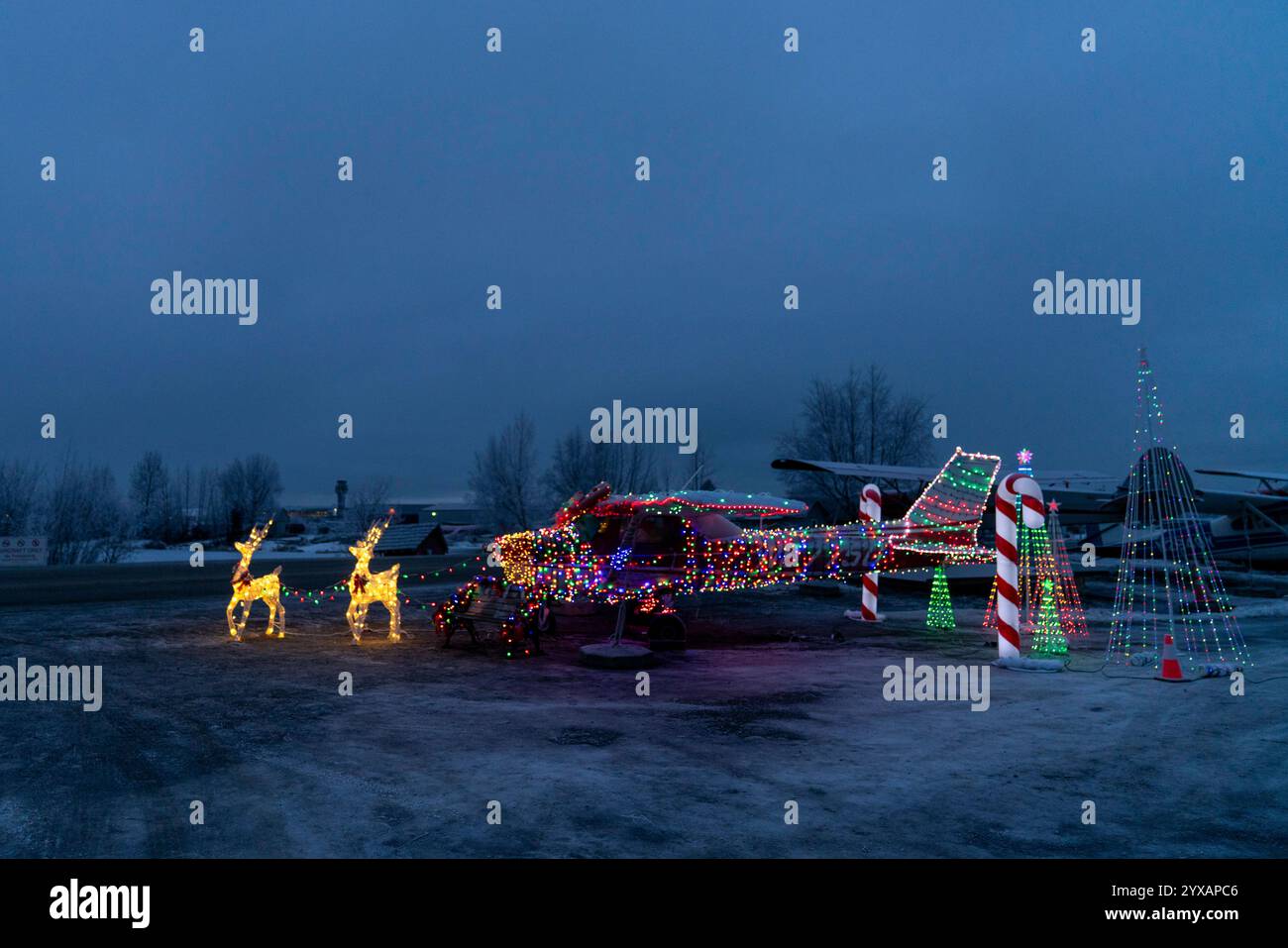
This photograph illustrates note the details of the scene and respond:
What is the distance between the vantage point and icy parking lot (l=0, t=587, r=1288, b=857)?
5.02 meters

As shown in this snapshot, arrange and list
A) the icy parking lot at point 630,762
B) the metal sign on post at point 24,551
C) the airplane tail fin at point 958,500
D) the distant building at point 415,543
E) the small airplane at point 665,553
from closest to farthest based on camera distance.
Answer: the icy parking lot at point 630,762 < the small airplane at point 665,553 < the airplane tail fin at point 958,500 < the metal sign on post at point 24,551 < the distant building at point 415,543

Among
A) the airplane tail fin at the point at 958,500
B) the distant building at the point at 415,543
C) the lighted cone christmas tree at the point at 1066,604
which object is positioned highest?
the airplane tail fin at the point at 958,500

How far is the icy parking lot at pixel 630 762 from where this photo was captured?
5.02 metres

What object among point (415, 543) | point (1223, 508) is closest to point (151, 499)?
point (415, 543)

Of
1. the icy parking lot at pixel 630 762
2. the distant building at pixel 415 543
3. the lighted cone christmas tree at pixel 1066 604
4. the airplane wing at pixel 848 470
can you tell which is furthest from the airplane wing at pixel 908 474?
the distant building at pixel 415 543

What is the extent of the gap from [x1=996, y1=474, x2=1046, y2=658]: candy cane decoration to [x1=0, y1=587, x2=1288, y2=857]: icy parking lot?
0.76 meters

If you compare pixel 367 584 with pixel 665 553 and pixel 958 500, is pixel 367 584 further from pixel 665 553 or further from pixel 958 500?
pixel 958 500

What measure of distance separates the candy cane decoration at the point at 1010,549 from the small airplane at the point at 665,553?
140 inches

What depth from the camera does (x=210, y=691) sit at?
963 centimetres

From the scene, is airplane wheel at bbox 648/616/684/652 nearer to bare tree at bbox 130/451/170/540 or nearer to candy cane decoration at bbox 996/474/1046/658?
candy cane decoration at bbox 996/474/1046/658

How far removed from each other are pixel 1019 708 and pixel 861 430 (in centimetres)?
4164

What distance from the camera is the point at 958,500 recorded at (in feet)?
52.7

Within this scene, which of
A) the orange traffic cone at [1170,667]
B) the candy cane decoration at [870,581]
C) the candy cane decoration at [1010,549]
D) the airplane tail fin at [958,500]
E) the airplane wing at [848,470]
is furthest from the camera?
the airplane wing at [848,470]

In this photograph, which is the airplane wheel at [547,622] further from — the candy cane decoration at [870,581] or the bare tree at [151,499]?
the bare tree at [151,499]
